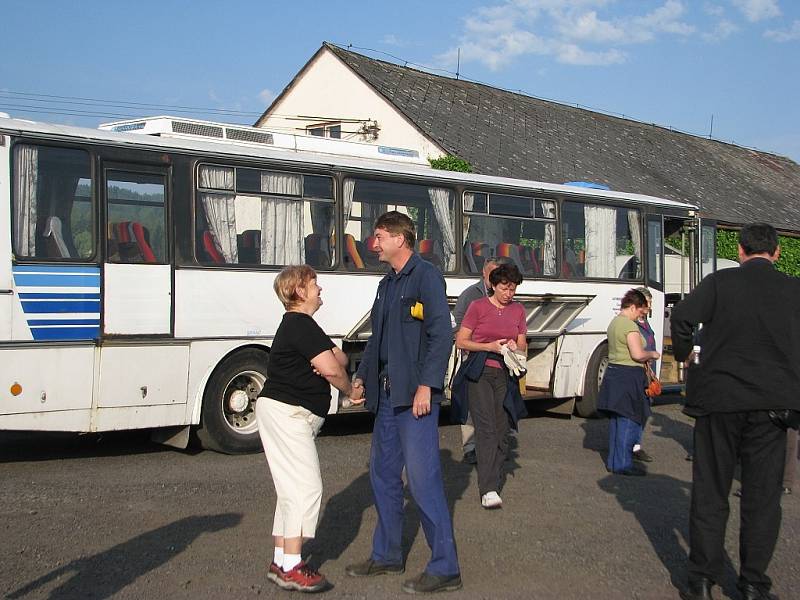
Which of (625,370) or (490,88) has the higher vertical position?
(490,88)

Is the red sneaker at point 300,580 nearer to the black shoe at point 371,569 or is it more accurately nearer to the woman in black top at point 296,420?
the woman in black top at point 296,420

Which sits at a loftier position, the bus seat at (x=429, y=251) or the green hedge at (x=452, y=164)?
the green hedge at (x=452, y=164)

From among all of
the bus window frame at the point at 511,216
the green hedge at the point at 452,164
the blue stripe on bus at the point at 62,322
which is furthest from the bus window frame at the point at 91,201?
the green hedge at the point at 452,164

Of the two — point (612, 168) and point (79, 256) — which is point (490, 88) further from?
point (79, 256)

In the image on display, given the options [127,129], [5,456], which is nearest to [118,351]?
[5,456]

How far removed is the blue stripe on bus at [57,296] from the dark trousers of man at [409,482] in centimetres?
474

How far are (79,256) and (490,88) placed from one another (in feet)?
106

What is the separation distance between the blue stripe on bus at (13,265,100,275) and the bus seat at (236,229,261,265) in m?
1.65

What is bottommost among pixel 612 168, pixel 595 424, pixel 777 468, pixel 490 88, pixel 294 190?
pixel 595 424

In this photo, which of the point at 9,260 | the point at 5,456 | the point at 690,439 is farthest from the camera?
the point at 690,439

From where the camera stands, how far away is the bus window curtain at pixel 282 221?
11359 mm

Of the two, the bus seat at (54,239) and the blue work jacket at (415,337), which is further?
the bus seat at (54,239)

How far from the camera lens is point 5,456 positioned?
34.9ft

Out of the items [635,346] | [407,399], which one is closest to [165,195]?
[635,346]
